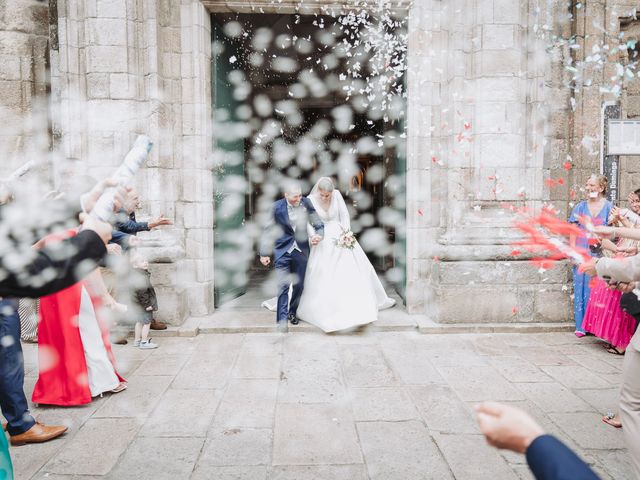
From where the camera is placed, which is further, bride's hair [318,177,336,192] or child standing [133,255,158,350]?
bride's hair [318,177,336,192]

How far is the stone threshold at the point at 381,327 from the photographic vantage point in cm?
631

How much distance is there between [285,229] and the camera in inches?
262

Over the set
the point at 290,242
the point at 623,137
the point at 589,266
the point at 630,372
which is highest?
the point at 623,137

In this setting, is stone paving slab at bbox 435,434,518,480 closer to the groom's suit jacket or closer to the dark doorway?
the groom's suit jacket

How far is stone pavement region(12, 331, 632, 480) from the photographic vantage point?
3.17 m

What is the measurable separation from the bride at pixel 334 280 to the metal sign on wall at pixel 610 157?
352 centimetres

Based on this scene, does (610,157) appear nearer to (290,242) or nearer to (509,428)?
(290,242)

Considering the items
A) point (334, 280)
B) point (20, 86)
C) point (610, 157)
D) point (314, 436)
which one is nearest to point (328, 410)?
point (314, 436)

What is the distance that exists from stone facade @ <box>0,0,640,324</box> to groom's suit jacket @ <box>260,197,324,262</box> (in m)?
0.91

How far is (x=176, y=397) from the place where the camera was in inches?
169

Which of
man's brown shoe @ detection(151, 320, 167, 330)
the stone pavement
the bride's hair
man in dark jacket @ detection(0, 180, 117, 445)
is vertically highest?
the bride's hair

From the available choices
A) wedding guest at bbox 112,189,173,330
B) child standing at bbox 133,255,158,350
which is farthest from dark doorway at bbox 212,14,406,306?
child standing at bbox 133,255,158,350

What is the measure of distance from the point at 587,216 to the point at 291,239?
3584mm

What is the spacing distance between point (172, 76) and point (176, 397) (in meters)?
4.36
